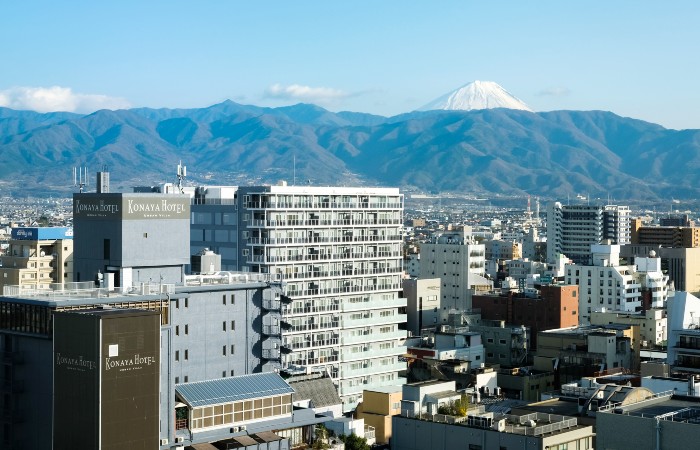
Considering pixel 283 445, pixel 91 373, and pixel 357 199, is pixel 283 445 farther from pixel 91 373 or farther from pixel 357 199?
pixel 357 199

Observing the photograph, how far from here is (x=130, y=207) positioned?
40906 millimetres

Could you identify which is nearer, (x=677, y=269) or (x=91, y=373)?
(x=91, y=373)

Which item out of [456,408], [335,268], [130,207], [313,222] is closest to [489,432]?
[456,408]

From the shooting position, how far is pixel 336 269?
65500 millimetres

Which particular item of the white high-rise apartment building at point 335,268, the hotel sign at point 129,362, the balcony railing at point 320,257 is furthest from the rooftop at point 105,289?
the balcony railing at point 320,257

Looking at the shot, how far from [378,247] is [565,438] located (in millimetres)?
29947

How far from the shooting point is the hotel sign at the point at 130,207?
40.8 metres

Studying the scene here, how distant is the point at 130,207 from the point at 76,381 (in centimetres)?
1035

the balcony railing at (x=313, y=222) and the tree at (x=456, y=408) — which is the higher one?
the balcony railing at (x=313, y=222)

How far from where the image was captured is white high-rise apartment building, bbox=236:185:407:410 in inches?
2445

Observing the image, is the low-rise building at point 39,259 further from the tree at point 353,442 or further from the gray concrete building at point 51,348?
the tree at point 353,442

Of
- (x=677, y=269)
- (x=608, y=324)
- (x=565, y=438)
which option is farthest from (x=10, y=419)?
(x=677, y=269)

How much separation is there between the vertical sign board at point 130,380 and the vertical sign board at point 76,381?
291mm

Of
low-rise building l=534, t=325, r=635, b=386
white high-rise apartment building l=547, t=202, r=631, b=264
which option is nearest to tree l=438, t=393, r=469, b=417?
low-rise building l=534, t=325, r=635, b=386
